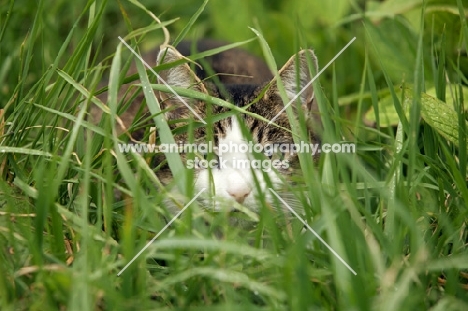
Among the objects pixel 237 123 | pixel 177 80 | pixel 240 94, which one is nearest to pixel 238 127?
pixel 237 123

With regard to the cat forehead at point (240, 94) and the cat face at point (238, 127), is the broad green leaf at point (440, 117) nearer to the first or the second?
the cat face at point (238, 127)

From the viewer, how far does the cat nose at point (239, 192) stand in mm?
1910

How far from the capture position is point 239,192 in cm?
191

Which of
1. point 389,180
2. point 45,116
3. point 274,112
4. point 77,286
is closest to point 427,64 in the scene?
point 274,112

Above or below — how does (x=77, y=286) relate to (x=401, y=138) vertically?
below

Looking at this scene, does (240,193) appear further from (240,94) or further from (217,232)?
(240,94)

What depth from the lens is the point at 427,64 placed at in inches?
99.6

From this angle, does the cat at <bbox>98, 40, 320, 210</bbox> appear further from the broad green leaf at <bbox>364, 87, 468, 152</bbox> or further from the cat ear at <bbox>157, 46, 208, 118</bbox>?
the broad green leaf at <bbox>364, 87, 468, 152</bbox>

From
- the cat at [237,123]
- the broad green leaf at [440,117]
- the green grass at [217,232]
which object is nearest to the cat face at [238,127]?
the cat at [237,123]

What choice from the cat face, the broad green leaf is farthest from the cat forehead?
the broad green leaf

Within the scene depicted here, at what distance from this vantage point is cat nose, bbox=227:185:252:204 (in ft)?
6.27

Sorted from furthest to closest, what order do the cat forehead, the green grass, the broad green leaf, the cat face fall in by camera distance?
the cat forehead
the cat face
the broad green leaf
the green grass

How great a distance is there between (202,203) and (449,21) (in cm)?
116

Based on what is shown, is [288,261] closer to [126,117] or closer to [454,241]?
[454,241]
